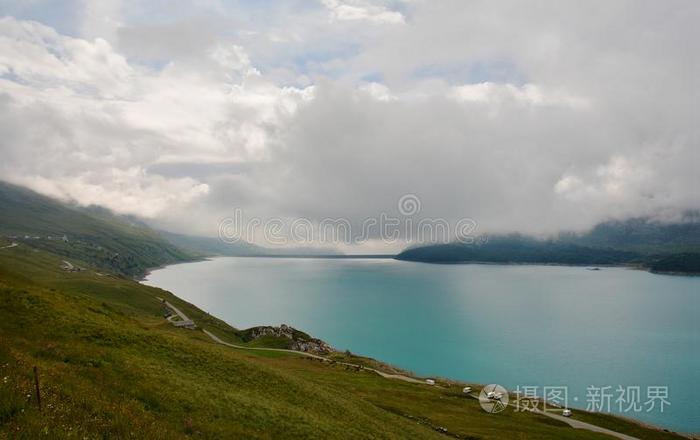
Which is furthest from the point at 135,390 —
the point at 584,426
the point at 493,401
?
the point at 584,426

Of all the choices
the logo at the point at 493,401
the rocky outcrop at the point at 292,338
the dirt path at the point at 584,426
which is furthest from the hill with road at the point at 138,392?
the rocky outcrop at the point at 292,338

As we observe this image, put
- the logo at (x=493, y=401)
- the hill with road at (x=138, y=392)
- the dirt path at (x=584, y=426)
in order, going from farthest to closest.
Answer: the logo at (x=493, y=401), the dirt path at (x=584, y=426), the hill with road at (x=138, y=392)

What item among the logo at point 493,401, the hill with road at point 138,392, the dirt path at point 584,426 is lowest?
the dirt path at point 584,426

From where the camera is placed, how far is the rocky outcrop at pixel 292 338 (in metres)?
122

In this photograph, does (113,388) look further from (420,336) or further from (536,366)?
(420,336)

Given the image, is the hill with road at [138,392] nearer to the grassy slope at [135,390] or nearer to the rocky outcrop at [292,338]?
the grassy slope at [135,390]

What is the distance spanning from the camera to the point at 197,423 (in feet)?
78.5

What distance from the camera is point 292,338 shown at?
128 metres

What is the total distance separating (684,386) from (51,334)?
156 metres

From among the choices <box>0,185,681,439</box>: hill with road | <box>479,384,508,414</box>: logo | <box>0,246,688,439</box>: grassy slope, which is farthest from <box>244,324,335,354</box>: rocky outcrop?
<box>0,246,688,439</box>: grassy slope

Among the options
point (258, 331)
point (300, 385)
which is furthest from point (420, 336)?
point (300, 385)

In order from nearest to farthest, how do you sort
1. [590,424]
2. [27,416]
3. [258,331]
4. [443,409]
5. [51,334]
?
[27,416] → [51,334] → [443,409] → [590,424] → [258,331]

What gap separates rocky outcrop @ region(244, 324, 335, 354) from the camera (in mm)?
122125

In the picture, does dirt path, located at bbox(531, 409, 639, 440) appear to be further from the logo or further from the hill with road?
the hill with road
